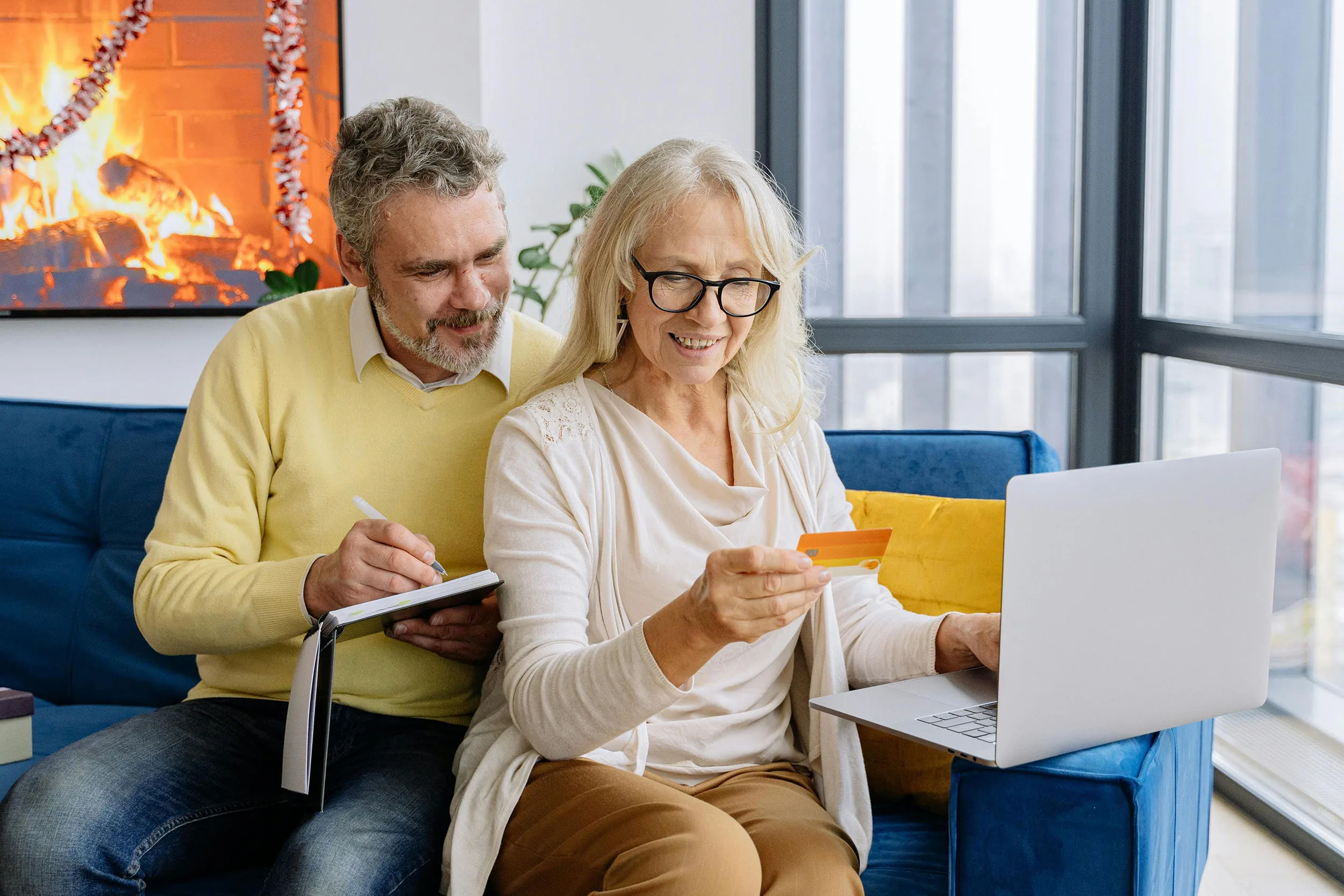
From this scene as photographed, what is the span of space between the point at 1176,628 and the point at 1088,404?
2214 millimetres

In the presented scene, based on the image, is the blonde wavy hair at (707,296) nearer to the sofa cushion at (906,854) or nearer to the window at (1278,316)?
the sofa cushion at (906,854)

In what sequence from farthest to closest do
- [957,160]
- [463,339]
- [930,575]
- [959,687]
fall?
1. [957,160]
2. [930,575]
3. [463,339]
4. [959,687]

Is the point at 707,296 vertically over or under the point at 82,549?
over

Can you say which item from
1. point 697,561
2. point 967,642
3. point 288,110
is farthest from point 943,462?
point 288,110

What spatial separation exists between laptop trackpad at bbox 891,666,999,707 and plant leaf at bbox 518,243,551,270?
1.87 metres

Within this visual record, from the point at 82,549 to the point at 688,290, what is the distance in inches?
47.8

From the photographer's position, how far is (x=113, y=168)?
2969mm

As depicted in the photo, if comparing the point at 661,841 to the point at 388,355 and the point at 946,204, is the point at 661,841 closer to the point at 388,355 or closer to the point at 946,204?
the point at 388,355

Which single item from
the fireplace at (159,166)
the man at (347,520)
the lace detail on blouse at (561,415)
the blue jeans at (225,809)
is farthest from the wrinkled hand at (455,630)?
the fireplace at (159,166)

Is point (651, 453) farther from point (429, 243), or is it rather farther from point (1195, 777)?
point (1195, 777)

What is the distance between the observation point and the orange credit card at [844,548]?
3.51 feet

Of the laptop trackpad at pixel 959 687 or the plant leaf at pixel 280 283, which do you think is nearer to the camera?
the laptop trackpad at pixel 959 687

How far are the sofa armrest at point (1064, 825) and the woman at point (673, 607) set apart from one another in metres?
0.14

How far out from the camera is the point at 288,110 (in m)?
2.93
